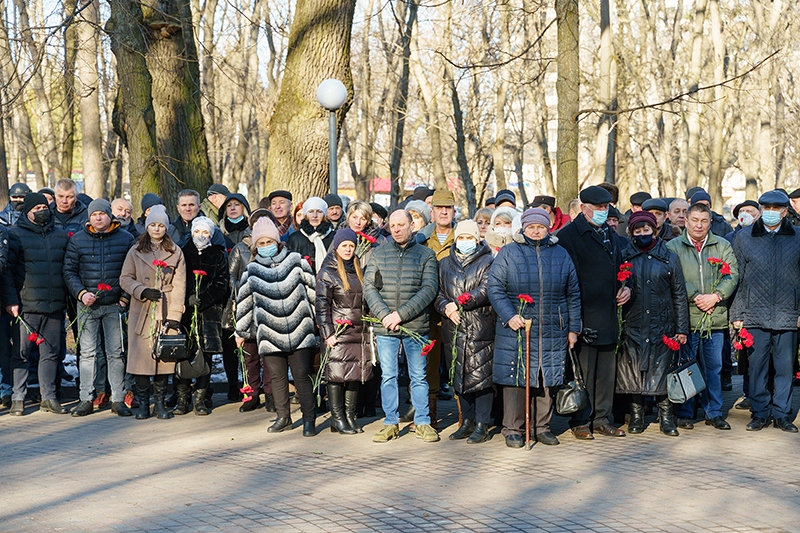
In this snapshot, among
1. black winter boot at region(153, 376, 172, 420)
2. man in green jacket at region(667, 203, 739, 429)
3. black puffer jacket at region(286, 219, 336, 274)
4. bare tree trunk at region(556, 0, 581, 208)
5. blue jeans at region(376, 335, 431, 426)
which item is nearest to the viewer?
blue jeans at region(376, 335, 431, 426)

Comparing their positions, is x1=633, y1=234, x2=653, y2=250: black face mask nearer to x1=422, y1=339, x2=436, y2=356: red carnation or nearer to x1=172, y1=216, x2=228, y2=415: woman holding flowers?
x1=422, y1=339, x2=436, y2=356: red carnation

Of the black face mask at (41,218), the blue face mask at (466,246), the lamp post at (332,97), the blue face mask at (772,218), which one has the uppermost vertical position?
the lamp post at (332,97)

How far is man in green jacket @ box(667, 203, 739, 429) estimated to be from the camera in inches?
375

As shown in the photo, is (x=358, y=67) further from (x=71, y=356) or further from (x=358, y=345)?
(x=358, y=345)

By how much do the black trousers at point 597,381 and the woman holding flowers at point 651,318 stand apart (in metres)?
0.11

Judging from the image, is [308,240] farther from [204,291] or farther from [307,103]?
[307,103]

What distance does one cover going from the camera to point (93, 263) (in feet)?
33.5

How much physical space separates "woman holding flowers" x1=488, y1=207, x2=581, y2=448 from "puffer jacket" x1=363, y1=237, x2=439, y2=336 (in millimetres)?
603

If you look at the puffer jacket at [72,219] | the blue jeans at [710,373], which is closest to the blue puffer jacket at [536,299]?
the blue jeans at [710,373]

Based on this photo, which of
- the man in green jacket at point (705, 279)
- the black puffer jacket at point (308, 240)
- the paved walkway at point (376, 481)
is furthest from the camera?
the black puffer jacket at point (308, 240)

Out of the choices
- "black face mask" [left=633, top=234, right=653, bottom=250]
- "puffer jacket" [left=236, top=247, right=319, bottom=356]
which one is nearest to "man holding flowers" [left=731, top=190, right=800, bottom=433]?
"black face mask" [left=633, top=234, right=653, bottom=250]

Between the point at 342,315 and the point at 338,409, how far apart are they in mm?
878

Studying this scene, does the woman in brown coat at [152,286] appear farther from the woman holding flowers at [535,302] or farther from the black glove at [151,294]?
the woman holding flowers at [535,302]

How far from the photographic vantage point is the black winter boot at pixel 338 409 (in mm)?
9367
